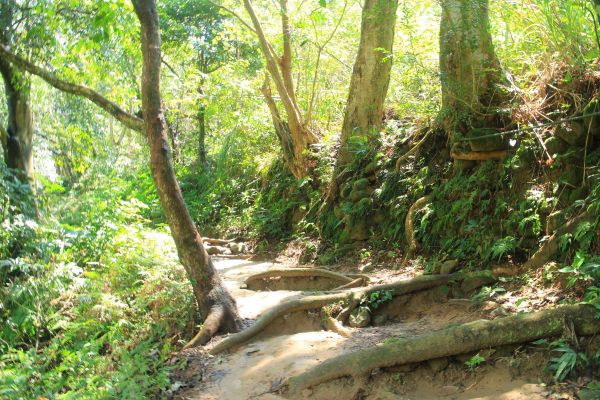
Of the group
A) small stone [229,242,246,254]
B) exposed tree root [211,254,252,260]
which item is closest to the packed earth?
exposed tree root [211,254,252,260]

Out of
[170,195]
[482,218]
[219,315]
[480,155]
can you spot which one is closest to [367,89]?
[480,155]

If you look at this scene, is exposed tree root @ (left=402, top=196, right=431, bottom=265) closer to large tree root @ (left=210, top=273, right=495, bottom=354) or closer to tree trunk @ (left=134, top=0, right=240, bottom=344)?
large tree root @ (left=210, top=273, right=495, bottom=354)

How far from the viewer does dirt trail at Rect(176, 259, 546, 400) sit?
4508 mm

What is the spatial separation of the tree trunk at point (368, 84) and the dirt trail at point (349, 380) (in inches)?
177

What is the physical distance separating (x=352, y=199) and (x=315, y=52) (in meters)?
6.79

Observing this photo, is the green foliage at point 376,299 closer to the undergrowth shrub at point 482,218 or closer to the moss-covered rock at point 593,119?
the undergrowth shrub at point 482,218

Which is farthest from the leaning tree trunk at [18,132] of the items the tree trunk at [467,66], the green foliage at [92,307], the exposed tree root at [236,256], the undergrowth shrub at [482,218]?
the tree trunk at [467,66]

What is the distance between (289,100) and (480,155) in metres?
6.15

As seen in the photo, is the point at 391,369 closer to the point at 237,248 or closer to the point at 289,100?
the point at 237,248

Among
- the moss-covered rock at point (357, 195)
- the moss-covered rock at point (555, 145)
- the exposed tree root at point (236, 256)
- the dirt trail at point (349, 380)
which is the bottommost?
the dirt trail at point (349, 380)

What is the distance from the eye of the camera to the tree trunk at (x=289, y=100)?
41.8 ft

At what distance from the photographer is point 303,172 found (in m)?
13.2

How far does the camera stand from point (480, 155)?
299 inches

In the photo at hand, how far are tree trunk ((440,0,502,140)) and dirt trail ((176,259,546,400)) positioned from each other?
2.77 meters
